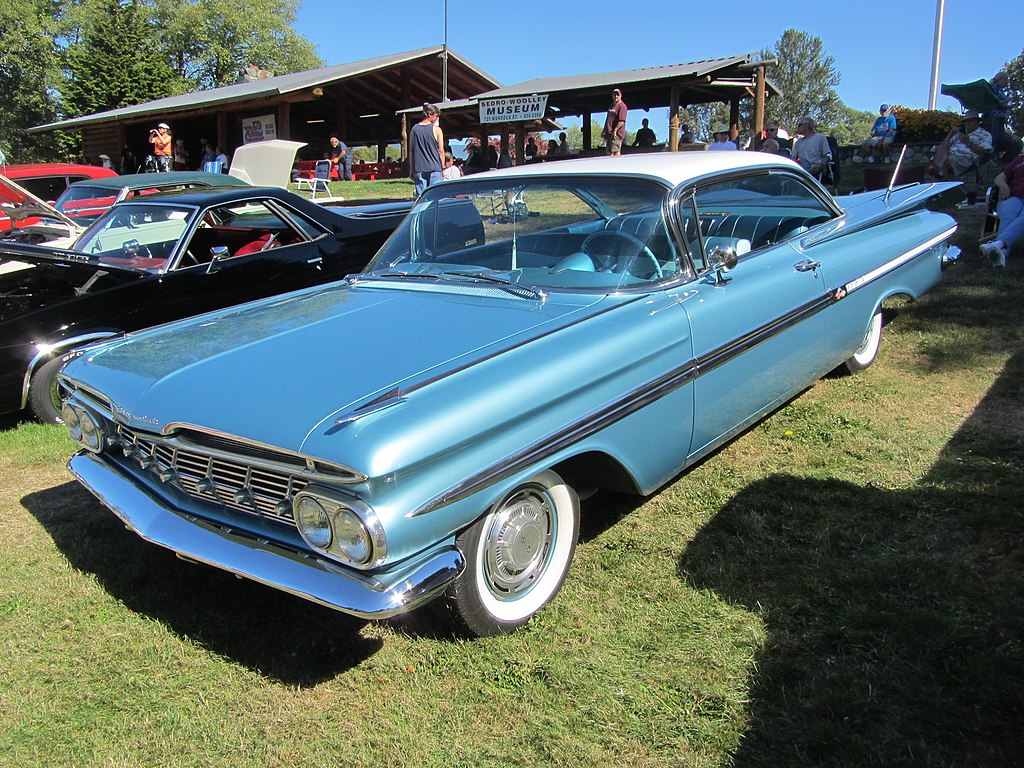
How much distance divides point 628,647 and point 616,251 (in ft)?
5.18

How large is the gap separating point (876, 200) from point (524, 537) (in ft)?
12.4

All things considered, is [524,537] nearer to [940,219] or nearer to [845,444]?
[845,444]

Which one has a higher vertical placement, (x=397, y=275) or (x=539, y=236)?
(x=539, y=236)

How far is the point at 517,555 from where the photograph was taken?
8.68 ft

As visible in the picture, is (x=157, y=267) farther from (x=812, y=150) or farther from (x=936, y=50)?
(x=936, y=50)

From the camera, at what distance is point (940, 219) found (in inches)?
208

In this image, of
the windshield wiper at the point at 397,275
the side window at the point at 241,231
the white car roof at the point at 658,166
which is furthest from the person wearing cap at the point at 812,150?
the windshield wiper at the point at 397,275

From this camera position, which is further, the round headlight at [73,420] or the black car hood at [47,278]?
the black car hood at [47,278]

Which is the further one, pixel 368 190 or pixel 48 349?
pixel 368 190

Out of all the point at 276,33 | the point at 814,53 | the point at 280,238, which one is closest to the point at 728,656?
the point at 280,238

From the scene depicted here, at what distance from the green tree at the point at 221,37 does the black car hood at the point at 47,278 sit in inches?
2071

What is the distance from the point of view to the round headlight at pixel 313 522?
220 cm

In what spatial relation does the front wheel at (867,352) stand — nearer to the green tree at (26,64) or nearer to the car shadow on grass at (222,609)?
the car shadow on grass at (222,609)

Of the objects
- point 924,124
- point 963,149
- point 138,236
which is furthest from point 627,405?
point 924,124
